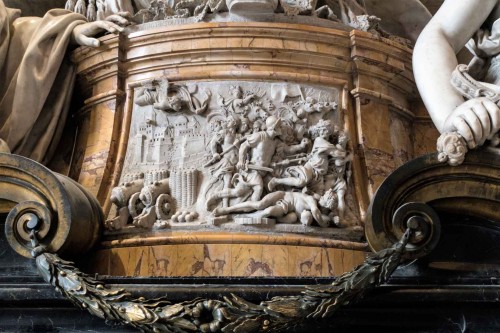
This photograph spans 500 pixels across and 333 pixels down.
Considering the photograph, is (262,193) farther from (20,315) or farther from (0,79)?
(0,79)

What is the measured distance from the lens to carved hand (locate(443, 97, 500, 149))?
4414 mm

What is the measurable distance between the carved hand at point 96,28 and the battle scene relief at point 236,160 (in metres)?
0.53

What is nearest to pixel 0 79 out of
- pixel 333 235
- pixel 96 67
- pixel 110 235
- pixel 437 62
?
pixel 96 67

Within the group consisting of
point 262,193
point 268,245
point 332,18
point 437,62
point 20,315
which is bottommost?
point 20,315

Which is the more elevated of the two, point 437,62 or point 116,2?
point 116,2

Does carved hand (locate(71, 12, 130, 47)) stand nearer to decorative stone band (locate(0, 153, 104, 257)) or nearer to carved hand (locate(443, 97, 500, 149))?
decorative stone band (locate(0, 153, 104, 257))

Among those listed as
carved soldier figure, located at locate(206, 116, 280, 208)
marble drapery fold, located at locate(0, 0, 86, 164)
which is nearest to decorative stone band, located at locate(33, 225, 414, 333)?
carved soldier figure, located at locate(206, 116, 280, 208)

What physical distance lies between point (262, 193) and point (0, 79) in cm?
203

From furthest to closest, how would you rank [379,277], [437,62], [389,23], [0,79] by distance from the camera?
1. [389,23]
2. [0,79]
3. [437,62]
4. [379,277]

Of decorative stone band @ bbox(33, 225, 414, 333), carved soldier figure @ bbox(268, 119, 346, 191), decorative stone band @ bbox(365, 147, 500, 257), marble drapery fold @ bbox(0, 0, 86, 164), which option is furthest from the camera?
marble drapery fold @ bbox(0, 0, 86, 164)

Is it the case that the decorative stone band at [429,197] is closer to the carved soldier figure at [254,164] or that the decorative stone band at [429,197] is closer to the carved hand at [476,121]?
the carved hand at [476,121]

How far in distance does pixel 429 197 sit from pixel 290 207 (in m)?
0.94

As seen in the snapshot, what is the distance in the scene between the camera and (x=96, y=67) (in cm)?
602

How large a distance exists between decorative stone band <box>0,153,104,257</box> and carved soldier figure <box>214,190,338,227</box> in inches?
34.4
